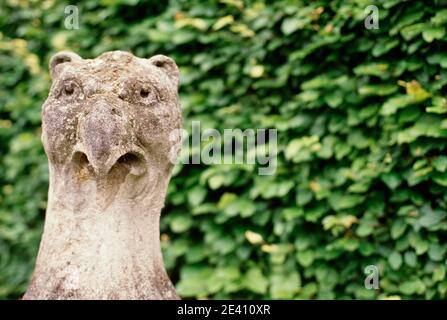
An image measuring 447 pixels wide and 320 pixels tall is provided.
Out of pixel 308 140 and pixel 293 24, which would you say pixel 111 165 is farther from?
pixel 293 24

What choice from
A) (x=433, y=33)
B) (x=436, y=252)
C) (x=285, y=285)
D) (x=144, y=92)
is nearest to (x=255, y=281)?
(x=285, y=285)

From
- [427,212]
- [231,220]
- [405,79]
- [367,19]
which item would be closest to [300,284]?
[231,220]

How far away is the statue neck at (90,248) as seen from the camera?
2.25m

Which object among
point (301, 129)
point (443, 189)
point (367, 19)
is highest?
point (367, 19)

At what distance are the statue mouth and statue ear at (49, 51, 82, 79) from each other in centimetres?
41

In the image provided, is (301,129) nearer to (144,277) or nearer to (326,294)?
(326,294)

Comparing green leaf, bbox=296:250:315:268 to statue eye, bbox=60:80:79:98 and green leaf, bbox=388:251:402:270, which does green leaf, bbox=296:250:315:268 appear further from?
statue eye, bbox=60:80:79:98

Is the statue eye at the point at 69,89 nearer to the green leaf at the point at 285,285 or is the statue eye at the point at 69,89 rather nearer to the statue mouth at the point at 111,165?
the statue mouth at the point at 111,165

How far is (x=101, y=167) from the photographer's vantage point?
2.16 m

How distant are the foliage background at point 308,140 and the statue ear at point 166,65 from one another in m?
1.39

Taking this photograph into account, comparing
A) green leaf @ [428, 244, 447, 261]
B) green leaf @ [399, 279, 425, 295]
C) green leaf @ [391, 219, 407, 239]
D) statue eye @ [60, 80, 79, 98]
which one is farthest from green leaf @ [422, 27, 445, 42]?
statue eye @ [60, 80, 79, 98]

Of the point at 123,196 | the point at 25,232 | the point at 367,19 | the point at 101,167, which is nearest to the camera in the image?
the point at 101,167

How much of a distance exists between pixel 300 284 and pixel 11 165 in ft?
→ 9.35

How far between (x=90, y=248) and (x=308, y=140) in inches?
73.6
